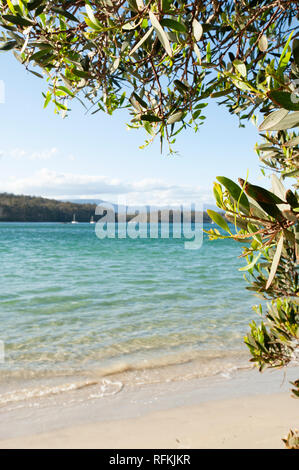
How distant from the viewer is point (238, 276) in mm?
18000

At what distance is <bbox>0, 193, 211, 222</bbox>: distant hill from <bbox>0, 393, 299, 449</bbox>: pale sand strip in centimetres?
8234

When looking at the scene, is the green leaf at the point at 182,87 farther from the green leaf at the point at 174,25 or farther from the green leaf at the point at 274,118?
the green leaf at the point at 274,118

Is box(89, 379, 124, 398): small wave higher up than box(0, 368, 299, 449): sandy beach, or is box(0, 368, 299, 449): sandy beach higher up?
box(0, 368, 299, 449): sandy beach

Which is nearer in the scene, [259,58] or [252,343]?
[259,58]

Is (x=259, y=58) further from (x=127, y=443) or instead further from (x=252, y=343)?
(x=127, y=443)

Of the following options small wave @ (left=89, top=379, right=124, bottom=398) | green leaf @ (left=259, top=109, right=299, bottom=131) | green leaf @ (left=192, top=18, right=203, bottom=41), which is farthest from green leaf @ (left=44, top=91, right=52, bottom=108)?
small wave @ (left=89, top=379, right=124, bottom=398)

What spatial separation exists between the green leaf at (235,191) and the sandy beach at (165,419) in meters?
3.21

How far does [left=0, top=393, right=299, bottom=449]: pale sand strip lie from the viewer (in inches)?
147

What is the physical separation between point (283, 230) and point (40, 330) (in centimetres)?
795

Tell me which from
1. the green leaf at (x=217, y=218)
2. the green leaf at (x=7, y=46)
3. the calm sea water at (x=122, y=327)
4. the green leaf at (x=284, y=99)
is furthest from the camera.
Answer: the calm sea water at (x=122, y=327)

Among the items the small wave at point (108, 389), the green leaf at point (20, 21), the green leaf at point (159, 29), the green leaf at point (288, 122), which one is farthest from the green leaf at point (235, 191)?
the small wave at point (108, 389)

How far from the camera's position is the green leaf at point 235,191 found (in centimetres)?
107

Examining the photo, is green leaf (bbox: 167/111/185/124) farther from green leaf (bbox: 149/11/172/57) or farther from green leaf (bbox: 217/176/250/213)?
green leaf (bbox: 217/176/250/213)
